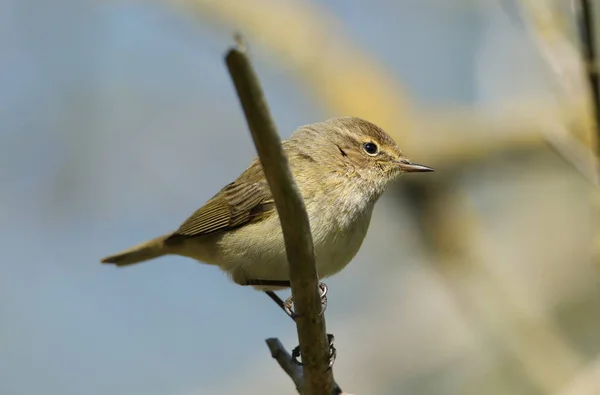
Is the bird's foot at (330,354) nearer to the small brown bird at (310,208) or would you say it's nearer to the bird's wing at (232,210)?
the small brown bird at (310,208)

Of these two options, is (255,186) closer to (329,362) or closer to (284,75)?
(329,362)

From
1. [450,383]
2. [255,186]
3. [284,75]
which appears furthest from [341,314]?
[255,186]

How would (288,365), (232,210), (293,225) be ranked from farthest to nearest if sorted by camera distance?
(232,210)
(288,365)
(293,225)

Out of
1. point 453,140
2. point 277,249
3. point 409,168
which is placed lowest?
point 277,249

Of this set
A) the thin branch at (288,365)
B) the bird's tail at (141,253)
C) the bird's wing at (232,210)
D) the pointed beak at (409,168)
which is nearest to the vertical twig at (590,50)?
the pointed beak at (409,168)

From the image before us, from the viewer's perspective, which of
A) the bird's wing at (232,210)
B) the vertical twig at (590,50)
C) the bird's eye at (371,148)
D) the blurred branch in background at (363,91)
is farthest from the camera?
the blurred branch in background at (363,91)

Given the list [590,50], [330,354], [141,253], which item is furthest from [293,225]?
[141,253]

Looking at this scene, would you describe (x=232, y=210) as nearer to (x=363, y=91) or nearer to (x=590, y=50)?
(x=590, y=50)
